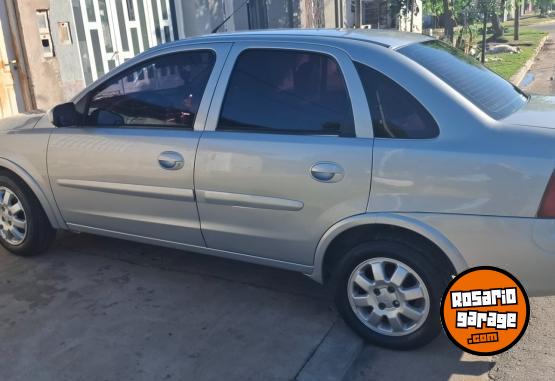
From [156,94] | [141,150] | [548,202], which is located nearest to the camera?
[548,202]

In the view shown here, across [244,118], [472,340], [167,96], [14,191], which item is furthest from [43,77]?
[472,340]

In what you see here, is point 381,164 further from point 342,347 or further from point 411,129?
point 342,347

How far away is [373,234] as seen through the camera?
315cm

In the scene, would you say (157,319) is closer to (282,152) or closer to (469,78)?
(282,152)

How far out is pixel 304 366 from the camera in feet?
10.1

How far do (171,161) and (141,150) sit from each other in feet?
0.86

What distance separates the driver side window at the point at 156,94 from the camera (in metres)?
3.66

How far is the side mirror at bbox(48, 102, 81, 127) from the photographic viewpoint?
4012mm

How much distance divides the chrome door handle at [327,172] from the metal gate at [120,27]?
22.9 ft

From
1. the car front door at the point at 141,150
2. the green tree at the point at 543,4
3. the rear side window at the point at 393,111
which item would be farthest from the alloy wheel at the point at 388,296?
the green tree at the point at 543,4

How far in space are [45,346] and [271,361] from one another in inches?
51.7

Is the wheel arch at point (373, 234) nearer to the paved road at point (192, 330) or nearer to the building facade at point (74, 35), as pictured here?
the paved road at point (192, 330)

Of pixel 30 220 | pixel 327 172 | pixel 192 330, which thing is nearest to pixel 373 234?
pixel 327 172

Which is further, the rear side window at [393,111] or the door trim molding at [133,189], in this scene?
the door trim molding at [133,189]
